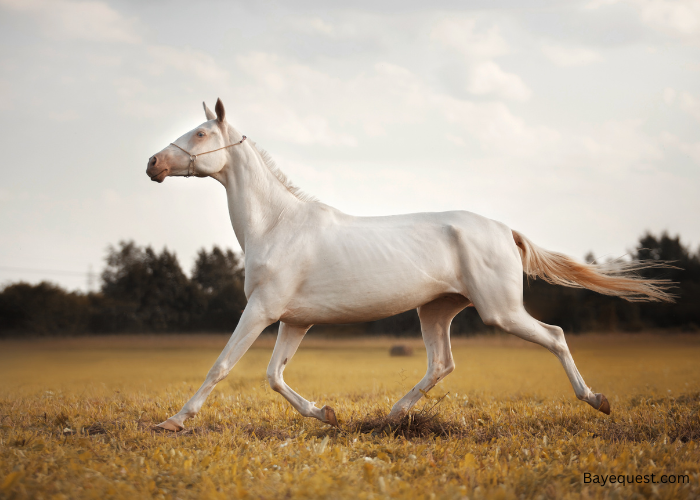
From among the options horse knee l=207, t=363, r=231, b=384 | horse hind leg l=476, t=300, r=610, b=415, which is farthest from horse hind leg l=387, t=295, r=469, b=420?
horse knee l=207, t=363, r=231, b=384

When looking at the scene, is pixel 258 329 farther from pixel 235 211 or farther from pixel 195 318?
pixel 195 318

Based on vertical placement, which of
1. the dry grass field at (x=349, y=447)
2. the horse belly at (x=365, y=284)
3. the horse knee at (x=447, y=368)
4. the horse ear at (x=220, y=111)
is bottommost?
the dry grass field at (x=349, y=447)

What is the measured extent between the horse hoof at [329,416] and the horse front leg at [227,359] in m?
0.83

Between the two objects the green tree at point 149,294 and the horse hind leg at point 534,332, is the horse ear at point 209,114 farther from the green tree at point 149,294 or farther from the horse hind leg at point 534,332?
the green tree at point 149,294

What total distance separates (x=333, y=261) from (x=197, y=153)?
152cm

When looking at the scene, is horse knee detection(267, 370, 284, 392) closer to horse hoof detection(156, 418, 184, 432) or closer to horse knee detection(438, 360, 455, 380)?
horse hoof detection(156, 418, 184, 432)

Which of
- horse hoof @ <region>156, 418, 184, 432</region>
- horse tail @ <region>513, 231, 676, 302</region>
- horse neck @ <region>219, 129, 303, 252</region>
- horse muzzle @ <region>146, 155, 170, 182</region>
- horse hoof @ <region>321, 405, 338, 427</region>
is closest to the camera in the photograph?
horse hoof @ <region>156, 418, 184, 432</region>

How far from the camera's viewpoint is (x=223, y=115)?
4.74m

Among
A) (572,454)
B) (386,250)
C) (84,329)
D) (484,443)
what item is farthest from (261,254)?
(84,329)

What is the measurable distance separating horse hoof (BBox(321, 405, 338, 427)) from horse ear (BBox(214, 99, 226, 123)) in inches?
106

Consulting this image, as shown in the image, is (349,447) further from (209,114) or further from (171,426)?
(209,114)

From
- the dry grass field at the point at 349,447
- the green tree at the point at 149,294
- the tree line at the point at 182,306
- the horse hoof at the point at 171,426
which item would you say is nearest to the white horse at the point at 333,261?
the horse hoof at the point at 171,426

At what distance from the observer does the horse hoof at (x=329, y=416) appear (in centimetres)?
438

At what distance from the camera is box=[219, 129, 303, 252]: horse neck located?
4.77 metres
